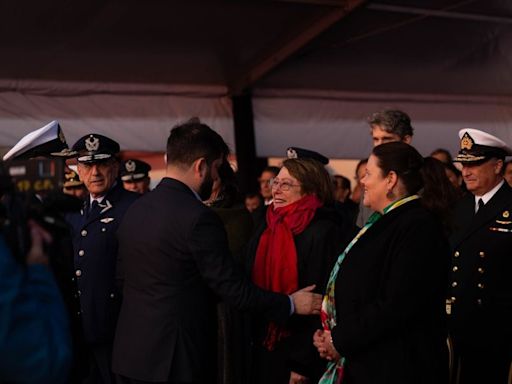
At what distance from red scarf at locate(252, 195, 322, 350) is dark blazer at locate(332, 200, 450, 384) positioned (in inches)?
26.0

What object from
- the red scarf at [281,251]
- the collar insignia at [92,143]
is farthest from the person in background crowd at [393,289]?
the collar insignia at [92,143]

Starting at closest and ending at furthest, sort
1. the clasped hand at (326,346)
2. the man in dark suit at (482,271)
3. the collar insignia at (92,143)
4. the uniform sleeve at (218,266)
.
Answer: the uniform sleeve at (218,266) < the clasped hand at (326,346) < the man in dark suit at (482,271) < the collar insignia at (92,143)

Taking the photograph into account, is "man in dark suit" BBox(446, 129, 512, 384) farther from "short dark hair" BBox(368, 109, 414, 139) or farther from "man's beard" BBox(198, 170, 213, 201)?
"man's beard" BBox(198, 170, 213, 201)

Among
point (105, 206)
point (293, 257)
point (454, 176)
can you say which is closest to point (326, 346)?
point (293, 257)

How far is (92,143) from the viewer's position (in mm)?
3996

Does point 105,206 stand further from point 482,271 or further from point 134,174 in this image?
point 134,174

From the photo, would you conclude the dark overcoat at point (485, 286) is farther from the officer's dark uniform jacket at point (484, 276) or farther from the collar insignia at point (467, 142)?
the collar insignia at point (467, 142)

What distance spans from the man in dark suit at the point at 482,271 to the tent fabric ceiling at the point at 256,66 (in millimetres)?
2544

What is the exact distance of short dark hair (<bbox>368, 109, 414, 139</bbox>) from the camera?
13.5 ft

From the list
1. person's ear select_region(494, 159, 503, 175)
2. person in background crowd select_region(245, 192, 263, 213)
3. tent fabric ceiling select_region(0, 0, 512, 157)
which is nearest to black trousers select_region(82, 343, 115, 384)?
person's ear select_region(494, 159, 503, 175)

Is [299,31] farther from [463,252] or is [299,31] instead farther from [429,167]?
[429,167]

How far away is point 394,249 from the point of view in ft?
9.24

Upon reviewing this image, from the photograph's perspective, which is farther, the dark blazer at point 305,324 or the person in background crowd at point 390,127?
the person in background crowd at point 390,127

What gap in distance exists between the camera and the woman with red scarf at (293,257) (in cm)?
354
